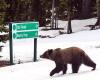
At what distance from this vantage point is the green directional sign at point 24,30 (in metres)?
17.8

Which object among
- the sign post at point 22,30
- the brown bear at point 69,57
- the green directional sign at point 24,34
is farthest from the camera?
the green directional sign at point 24,34

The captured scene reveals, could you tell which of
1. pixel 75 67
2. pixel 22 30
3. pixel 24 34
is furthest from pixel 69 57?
pixel 24 34

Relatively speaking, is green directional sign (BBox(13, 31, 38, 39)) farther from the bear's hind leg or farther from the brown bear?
the bear's hind leg

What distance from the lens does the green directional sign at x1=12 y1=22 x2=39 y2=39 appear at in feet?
58.2

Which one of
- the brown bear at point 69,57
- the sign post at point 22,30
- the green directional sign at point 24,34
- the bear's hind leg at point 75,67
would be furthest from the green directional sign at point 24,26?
the bear's hind leg at point 75,67

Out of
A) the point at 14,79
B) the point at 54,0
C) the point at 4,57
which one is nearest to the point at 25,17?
the point at 54,0

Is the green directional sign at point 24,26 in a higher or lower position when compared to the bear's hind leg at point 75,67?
higher

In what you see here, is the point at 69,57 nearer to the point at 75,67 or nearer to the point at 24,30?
the point at 75,67

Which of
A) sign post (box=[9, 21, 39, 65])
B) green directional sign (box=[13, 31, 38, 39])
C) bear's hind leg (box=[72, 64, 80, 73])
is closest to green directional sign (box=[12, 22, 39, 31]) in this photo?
sign post (box=[9, 21, 39, 65])

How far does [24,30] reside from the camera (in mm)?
17938

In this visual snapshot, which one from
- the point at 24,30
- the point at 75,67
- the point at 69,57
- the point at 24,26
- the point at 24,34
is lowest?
the point at 75,67

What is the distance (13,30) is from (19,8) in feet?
105

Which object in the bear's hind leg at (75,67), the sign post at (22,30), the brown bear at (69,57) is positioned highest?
the sign post at (22,30)

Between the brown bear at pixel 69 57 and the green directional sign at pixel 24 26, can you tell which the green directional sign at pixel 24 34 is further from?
the brown bear at pixel 69 57
